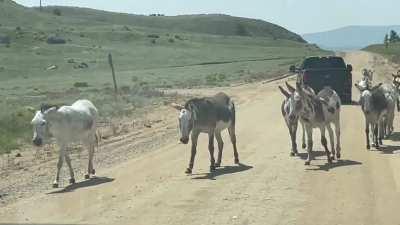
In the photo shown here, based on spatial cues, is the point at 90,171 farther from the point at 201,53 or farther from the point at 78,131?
the point at 201,53

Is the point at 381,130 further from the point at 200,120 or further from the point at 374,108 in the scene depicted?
the point at 200,120

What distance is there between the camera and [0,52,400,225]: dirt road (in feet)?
36.8

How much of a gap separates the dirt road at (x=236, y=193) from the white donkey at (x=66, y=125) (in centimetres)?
77

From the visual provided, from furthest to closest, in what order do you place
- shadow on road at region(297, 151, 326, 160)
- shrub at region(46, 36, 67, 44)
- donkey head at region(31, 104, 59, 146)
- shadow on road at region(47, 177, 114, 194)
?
shrub at region(46, 36, 67, 44), shadow on road at region(297, 151, 326, 160), donkey head at region(31, 104, 59, 146), shadow on road at region(47, 177, 114, 194)

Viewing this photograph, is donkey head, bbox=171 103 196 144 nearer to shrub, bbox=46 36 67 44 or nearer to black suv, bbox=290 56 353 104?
black suv, bbox=290 56 353 104

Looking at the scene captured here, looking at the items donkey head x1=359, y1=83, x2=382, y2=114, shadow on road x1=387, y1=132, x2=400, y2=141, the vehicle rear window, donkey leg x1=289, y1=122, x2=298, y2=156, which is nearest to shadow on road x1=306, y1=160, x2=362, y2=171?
donkey leg x1=289, y1=122, x2=298, y2=156

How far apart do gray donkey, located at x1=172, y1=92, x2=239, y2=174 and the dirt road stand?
61 cm

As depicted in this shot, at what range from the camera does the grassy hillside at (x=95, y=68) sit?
113 ft

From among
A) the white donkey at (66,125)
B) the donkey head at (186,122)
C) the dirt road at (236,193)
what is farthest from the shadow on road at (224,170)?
the white donkey at (66,125)

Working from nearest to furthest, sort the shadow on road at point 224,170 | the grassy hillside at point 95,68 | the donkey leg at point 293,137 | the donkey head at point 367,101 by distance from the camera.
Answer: the shadow on road at point 224,170
the donkey leg at point 293,137
the donkey head at point 367,101
the grassy hillside at point 95,68

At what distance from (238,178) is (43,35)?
96.3 m

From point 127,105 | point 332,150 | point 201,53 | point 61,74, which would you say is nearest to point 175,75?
point 61,74

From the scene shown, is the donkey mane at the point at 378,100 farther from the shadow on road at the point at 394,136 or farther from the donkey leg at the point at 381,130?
the shadow on road at the point at 394,136

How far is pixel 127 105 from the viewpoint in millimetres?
33625
